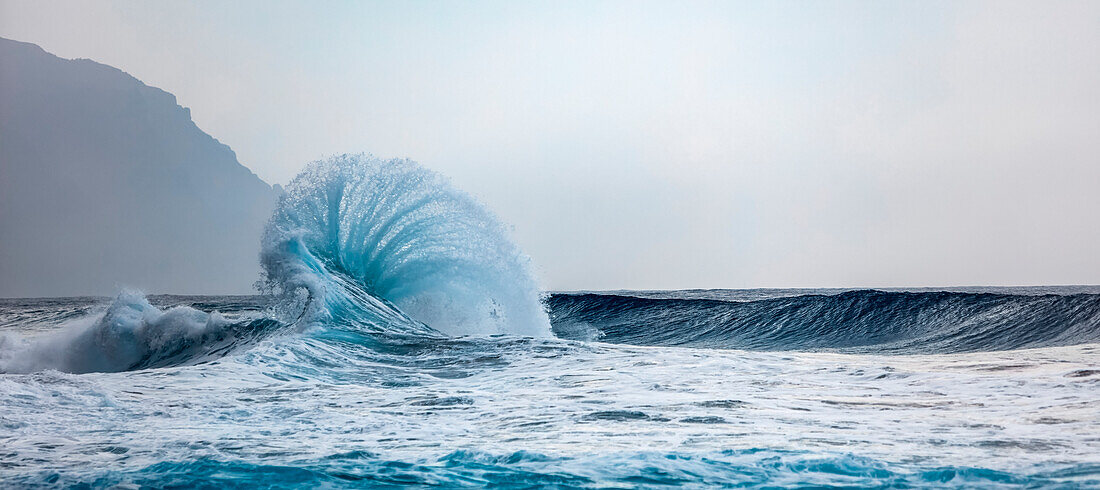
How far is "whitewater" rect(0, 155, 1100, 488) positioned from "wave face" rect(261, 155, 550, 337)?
34 millimetres

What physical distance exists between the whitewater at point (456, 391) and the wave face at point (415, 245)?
0.03 meters

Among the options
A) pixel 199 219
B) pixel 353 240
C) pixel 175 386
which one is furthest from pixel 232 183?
pixel 175 386

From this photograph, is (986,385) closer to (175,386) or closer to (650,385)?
(650,385)

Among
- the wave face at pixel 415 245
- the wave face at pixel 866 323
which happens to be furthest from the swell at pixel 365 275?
the wave face at pixel 866 323

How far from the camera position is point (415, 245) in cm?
1367

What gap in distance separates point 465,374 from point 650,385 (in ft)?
6.35

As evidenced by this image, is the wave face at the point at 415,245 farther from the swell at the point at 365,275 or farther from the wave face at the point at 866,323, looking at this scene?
the wave face at the point at 866,323

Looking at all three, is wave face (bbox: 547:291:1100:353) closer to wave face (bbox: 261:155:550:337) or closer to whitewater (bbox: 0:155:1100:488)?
whitewater (bbox: 0:155:1100:488)

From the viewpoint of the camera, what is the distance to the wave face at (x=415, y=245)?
13.0 m

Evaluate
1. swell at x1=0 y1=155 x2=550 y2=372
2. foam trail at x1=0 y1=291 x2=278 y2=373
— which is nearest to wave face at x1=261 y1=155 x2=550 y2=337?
swell at x1=0 y1=155 x2=550 y2=372

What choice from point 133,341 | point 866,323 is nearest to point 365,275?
point 133,341

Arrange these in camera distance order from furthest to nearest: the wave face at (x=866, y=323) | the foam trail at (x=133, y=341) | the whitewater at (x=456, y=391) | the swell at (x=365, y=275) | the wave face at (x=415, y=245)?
the wave face at (x=415, y=245) < the wave face at (x=866, y=323) < the swell at (x=365, y=275) < the foam trail at (x=133, y=341) < the whitewater at (x=456, y=391)

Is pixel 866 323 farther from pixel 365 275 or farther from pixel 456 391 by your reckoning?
pixel 456 391

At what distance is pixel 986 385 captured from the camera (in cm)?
612
